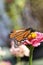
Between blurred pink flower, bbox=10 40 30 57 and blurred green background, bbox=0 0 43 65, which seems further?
blurred green background, bbox=0 0 43 65

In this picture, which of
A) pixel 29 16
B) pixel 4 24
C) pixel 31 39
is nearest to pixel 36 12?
pixel 29 16

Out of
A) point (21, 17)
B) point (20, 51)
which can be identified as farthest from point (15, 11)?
point (20, 51)

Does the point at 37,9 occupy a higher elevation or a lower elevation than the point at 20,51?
higher

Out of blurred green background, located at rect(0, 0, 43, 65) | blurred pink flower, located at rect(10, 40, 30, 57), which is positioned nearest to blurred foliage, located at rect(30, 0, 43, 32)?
blurred green background, located at rect(0, 0, 43, 65)

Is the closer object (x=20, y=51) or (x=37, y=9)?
(x=20, y=51)

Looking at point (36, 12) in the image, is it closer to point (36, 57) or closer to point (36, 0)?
point (36, 0)

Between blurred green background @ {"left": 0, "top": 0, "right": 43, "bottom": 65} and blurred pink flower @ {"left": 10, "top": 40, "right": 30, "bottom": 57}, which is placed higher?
blurred green background @ {"left": 0, "top": 0, "right": 43, "bottom": 65}

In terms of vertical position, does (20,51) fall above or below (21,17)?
below

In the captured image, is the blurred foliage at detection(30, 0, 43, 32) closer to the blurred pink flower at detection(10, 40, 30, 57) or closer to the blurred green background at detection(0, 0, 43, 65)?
the blurred green background at detection(0, 0, 43, 65)

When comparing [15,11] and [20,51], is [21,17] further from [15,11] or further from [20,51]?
[20,51]
